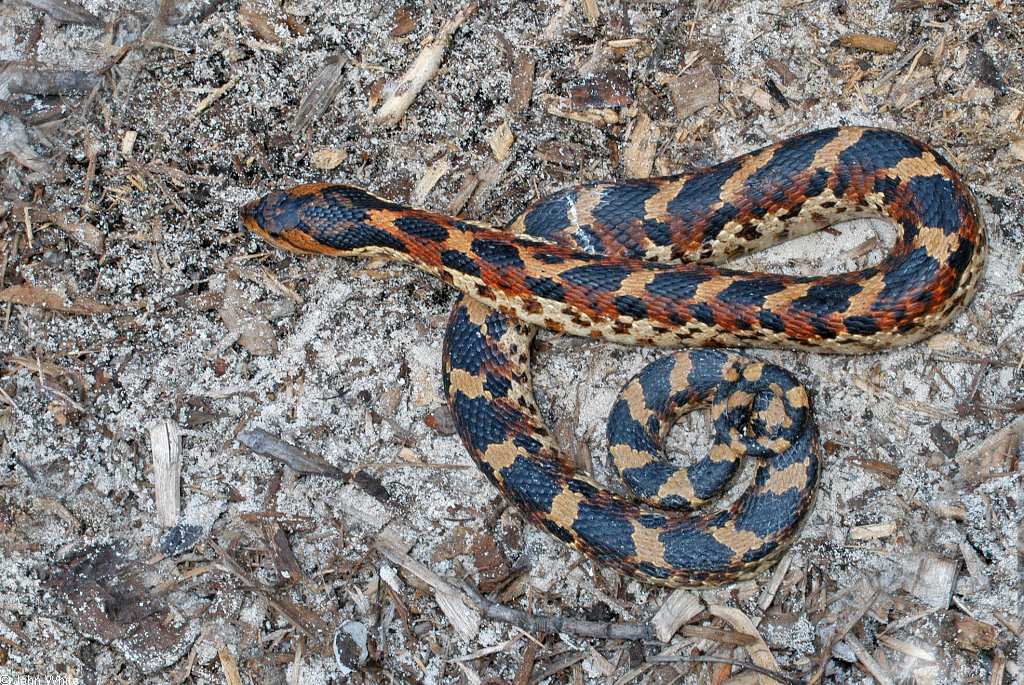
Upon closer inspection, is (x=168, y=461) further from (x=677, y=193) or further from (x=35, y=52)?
(x=677, y=193)

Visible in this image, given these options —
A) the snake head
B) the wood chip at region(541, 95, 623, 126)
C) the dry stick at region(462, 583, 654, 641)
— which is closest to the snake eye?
the snake head

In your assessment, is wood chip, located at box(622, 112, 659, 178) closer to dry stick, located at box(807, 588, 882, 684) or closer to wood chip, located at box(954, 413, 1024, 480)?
wood chip, located at box(954, 413, 1024, 480)

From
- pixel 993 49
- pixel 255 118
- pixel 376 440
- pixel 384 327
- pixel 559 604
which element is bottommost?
pixel 559 604

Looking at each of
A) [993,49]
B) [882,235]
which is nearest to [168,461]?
[882,235]

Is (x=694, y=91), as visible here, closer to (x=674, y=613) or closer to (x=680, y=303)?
(x=680, y=303)

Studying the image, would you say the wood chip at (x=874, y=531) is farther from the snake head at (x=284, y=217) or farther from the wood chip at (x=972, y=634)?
the snake head at (x=284, y=217)

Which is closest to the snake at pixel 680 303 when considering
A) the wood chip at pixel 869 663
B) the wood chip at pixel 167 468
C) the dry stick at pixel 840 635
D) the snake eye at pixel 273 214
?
the snake eye at pixel 273 214
